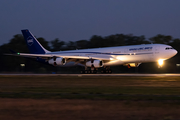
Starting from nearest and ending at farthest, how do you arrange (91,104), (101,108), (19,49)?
(101,108) < (91,104) < (19,49)

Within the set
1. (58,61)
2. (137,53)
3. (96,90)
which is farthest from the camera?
(58,61)

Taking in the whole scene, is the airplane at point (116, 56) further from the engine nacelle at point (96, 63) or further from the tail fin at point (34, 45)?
the tail fin at point (34, 45)

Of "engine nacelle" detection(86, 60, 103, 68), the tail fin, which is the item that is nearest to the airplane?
"engine nacelle" detection(86, 60, 103, 68)

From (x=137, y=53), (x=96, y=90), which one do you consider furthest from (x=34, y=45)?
(x=96, y=90)

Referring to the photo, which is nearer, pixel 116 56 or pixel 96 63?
pixel 96 63

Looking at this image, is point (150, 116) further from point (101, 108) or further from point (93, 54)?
point (93, 54)

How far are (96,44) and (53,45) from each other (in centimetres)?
1941

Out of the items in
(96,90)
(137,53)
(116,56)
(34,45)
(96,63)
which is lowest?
(96,90)

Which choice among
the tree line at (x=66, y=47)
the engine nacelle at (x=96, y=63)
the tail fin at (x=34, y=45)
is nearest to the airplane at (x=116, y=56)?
the engine nacelle at (x=96, y=63)

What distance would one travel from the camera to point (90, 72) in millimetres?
44031

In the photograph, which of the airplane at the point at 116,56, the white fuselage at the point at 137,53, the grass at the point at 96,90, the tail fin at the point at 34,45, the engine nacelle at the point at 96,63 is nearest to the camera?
the grass at the point at 96,90

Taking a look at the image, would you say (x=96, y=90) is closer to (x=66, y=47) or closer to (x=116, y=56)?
(x=116, y=56)

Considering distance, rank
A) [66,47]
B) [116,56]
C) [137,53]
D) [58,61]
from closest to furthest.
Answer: [137,53] < [58,61] < [116,56] < [66,47]

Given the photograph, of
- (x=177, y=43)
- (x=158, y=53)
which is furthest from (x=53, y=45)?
(x=158, y=53)
